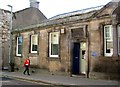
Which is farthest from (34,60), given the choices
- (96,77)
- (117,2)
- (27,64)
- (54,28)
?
(117,2)

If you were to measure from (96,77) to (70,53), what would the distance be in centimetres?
320

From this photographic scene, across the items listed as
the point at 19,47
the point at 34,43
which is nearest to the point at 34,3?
the point at 19,47

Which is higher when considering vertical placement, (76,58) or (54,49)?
(54,49)

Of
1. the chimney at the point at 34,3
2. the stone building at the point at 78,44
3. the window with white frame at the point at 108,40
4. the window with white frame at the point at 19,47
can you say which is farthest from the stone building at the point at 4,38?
the window with white frame at the point at 108,40

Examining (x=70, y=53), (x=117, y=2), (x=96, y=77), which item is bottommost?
(x=96, y=77)

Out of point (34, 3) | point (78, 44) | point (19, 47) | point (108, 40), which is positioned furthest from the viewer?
point (34, 3)

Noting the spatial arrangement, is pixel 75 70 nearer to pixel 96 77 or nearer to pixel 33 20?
pixel 96 77

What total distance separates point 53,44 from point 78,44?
269cm

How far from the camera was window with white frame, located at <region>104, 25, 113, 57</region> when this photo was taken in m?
16.0

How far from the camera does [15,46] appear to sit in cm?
2512

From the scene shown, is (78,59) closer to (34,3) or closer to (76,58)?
(76,58)

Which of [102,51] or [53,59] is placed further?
[53,59]

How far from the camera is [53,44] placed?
2055cm

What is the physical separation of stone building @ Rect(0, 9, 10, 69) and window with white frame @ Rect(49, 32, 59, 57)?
27.4 ft
